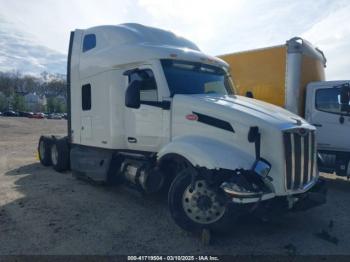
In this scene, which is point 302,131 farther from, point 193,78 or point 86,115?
point 86,115

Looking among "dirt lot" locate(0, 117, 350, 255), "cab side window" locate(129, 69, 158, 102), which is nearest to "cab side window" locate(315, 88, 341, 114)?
"dirt lot" locate(0, 117, 350, 255)

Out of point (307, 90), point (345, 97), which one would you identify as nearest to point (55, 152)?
point (307, 90)

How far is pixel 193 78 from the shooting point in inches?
240

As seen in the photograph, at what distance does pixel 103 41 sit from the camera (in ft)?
24.1

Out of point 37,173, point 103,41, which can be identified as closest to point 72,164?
point 37,173

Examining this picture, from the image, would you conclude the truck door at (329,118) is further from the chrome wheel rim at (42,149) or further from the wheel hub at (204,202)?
the chrome wheel rim at (42,149)

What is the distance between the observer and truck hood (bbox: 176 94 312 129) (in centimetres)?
477

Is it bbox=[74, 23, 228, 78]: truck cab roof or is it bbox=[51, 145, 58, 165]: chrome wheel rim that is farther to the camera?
bbox=[51, 145, 58, 165]: chrome wheel rim

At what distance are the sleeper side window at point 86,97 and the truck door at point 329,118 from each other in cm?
563

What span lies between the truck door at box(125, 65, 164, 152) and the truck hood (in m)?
0.61

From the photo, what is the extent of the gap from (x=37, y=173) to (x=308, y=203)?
7.59 metres

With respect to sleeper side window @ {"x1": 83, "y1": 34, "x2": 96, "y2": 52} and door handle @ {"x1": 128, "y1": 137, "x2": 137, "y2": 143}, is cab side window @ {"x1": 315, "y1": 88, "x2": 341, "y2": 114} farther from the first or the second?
sleeper side window @ {"x1": 83, "y1": 34, "x2": 96, "y2": 52}

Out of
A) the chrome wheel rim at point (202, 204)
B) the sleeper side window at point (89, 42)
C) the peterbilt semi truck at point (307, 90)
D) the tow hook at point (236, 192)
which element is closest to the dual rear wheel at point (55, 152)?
the sleeper side window at point (89, 42)

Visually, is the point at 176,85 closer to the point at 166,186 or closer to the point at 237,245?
the point at 166,186
